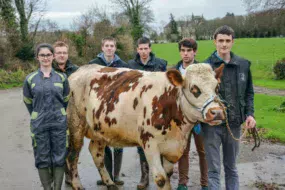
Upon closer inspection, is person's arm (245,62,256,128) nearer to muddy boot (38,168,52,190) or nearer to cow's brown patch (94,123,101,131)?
cow's brown patch (94,123,101,131)

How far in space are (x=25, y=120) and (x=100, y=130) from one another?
307 inches

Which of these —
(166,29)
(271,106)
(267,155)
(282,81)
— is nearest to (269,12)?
(282,81)

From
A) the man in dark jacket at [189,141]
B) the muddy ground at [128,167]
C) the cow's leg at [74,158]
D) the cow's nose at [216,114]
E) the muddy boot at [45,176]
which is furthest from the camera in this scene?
the muddy ground at [128,167]

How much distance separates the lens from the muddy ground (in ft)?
19.9

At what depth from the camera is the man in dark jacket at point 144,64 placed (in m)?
5.86

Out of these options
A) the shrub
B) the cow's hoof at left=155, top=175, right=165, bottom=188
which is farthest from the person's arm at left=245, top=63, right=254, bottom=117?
the shrub

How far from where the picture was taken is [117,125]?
4.87 meters

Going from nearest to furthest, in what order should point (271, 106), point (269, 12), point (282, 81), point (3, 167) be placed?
point (3, 167), point (271, 106), point (269, 12), point (282, 81)

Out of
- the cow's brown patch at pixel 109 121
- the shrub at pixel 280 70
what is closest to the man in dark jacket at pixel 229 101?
the cow's brown patch at pixel 109 121

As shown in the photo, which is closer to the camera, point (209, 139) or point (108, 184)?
point (209, 139)

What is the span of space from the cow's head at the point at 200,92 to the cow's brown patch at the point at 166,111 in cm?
19

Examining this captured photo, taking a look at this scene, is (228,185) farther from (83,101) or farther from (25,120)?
(25,120)

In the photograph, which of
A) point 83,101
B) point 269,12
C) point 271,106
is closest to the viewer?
point 83,101

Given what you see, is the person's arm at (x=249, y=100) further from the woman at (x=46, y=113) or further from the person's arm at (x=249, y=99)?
the woman at (x=46, y=113)
